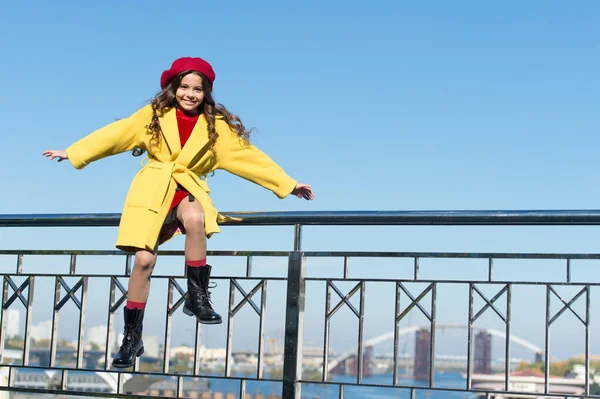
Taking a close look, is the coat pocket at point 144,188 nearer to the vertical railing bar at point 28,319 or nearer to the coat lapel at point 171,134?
the coat lapel at point 171,134

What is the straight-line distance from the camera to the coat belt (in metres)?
3.40

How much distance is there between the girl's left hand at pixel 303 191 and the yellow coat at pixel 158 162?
0.22 feet

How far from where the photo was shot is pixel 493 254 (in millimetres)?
3355

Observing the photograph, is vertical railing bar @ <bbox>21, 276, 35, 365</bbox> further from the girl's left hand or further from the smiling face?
the girl's left hand

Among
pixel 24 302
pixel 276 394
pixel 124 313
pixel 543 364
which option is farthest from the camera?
pixel 24 302

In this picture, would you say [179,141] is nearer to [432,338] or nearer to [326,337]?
[326,337]

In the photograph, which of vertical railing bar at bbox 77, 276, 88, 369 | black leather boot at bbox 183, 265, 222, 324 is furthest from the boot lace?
vertical railing bar at bbox 77, 276, 88, 369

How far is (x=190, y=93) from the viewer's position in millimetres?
3467

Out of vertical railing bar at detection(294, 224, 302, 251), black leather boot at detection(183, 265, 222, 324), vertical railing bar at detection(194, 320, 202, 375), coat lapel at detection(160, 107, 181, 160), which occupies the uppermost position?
coat lapel at detection(160, 107, 181, 160)

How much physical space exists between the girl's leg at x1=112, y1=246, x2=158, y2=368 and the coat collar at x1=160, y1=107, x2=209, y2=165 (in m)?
0.41

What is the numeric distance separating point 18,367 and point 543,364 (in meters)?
2.41

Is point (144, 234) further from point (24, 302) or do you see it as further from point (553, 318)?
point (553, 318)

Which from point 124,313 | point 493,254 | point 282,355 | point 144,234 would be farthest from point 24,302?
point 493,254

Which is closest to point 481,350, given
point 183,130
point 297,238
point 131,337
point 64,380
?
point 297,238
